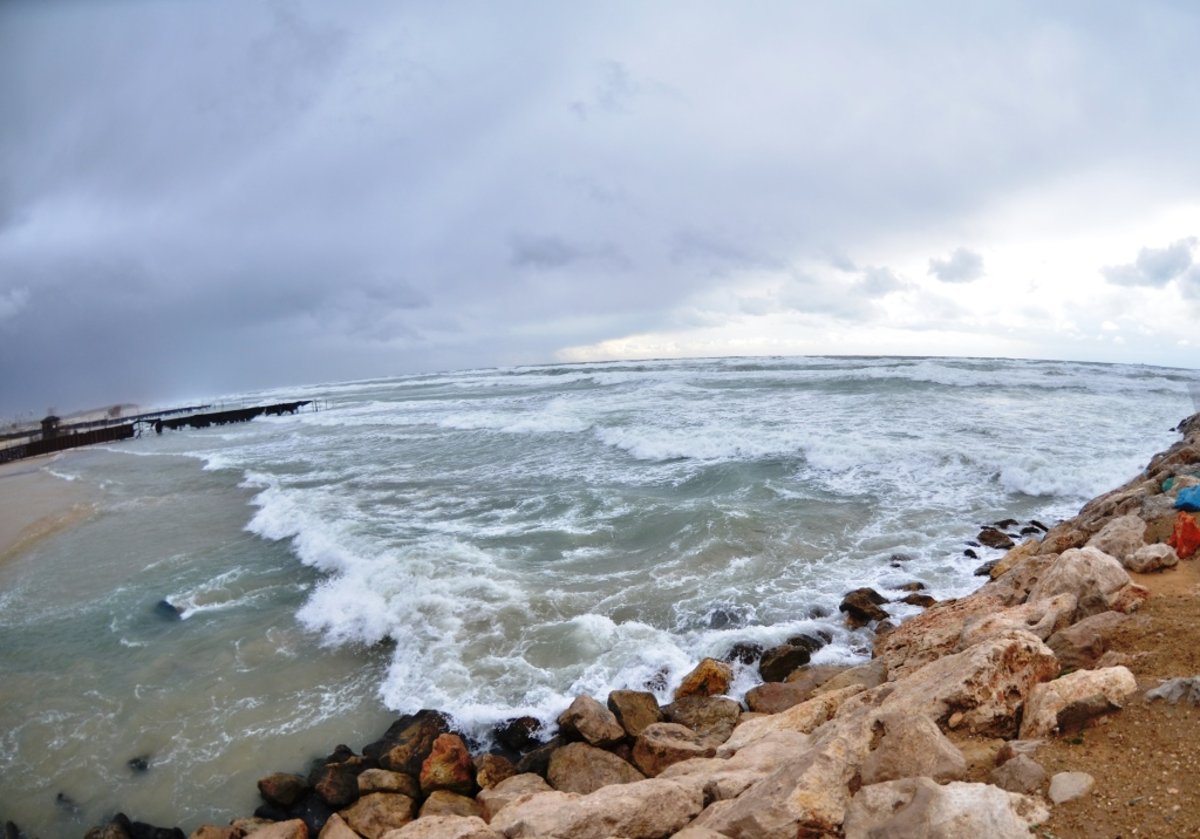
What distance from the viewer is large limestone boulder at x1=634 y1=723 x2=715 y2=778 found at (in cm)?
554

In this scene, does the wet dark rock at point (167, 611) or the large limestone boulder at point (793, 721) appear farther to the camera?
the wet dark rock at point (167, 611)

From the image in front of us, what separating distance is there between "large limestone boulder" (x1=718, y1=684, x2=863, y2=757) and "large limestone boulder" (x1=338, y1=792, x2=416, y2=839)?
2.84 m

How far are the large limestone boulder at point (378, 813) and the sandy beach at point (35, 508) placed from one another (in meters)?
12.7

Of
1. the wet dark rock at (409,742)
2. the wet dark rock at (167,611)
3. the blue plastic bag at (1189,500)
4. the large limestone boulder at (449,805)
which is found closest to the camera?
the large limestone boulder at (449,805)

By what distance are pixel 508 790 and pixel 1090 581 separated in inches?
205

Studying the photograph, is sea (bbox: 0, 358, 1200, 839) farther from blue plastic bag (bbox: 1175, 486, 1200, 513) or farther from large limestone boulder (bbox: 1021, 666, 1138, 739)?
large limestone boulder (bbox: 1021, 666, 1138, 739)

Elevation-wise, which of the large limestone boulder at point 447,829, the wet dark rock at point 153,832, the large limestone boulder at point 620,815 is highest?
the large limestone boulder at point 620,815

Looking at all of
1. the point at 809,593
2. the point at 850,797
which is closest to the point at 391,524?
the point at 809,593

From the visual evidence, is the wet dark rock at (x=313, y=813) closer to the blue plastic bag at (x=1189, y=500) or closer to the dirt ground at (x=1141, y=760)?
the dirt ground at (x=1141, y=760)

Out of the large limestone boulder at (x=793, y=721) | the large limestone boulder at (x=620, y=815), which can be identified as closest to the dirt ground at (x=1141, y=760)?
the large limestone boulder at (x=620, y=815)

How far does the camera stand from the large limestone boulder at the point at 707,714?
6.14 metres

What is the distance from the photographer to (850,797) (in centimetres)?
318

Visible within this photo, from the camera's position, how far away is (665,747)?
562cm

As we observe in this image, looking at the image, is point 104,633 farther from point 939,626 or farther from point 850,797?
point 939,626
